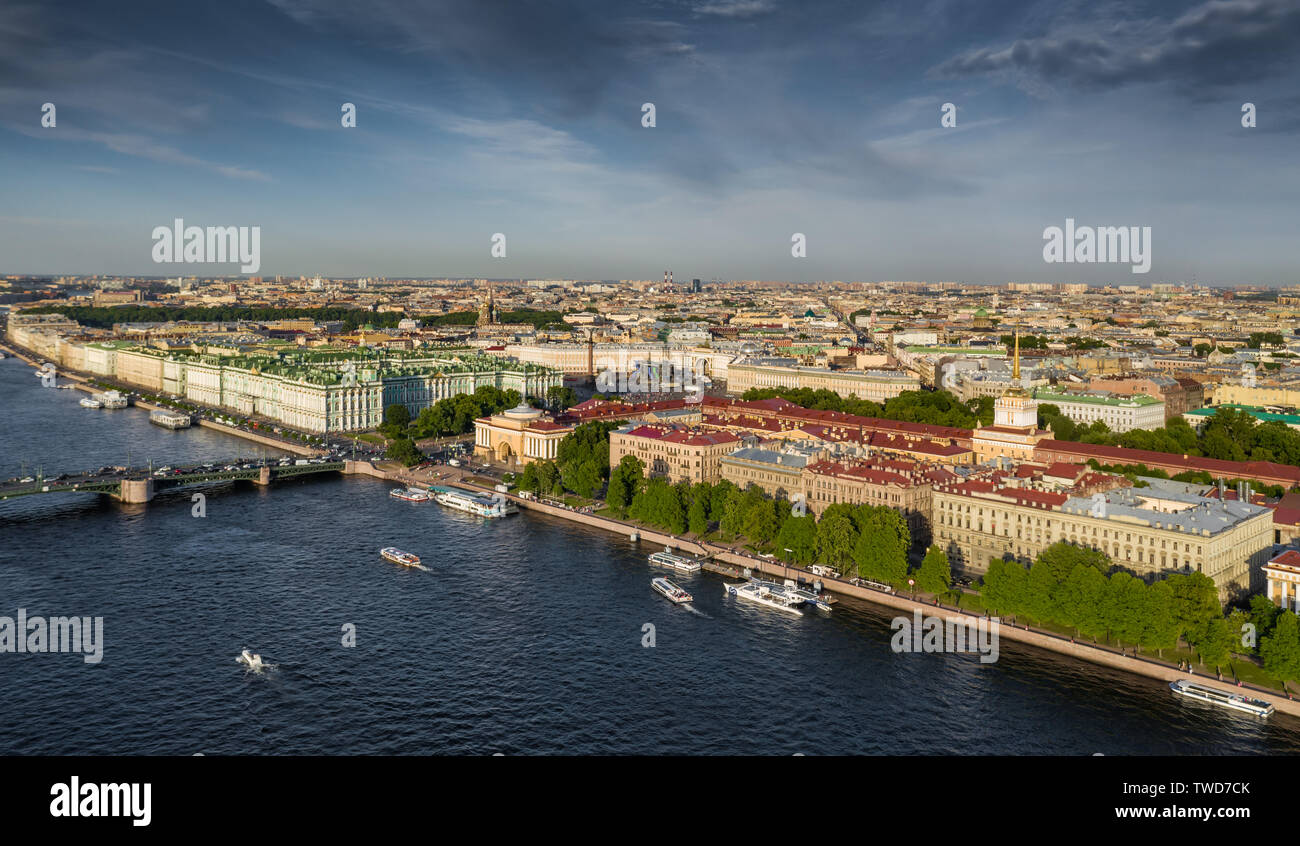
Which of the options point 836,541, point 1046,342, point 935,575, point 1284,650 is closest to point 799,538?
point 836,541

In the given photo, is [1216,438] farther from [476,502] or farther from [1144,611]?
[476,502]

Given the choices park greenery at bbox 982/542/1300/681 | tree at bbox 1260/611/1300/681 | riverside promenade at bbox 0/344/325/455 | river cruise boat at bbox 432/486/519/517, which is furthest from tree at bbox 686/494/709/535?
riverside promenade at bbox 0/344/325/455

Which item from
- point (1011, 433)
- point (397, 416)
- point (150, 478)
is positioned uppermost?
point (1011, 433)

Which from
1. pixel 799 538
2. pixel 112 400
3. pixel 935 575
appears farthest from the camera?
pixel 112 400

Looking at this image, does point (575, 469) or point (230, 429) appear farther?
point (230, 429)

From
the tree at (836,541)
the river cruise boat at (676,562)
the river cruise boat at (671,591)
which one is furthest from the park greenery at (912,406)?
the river cruise boat at (671,591)
